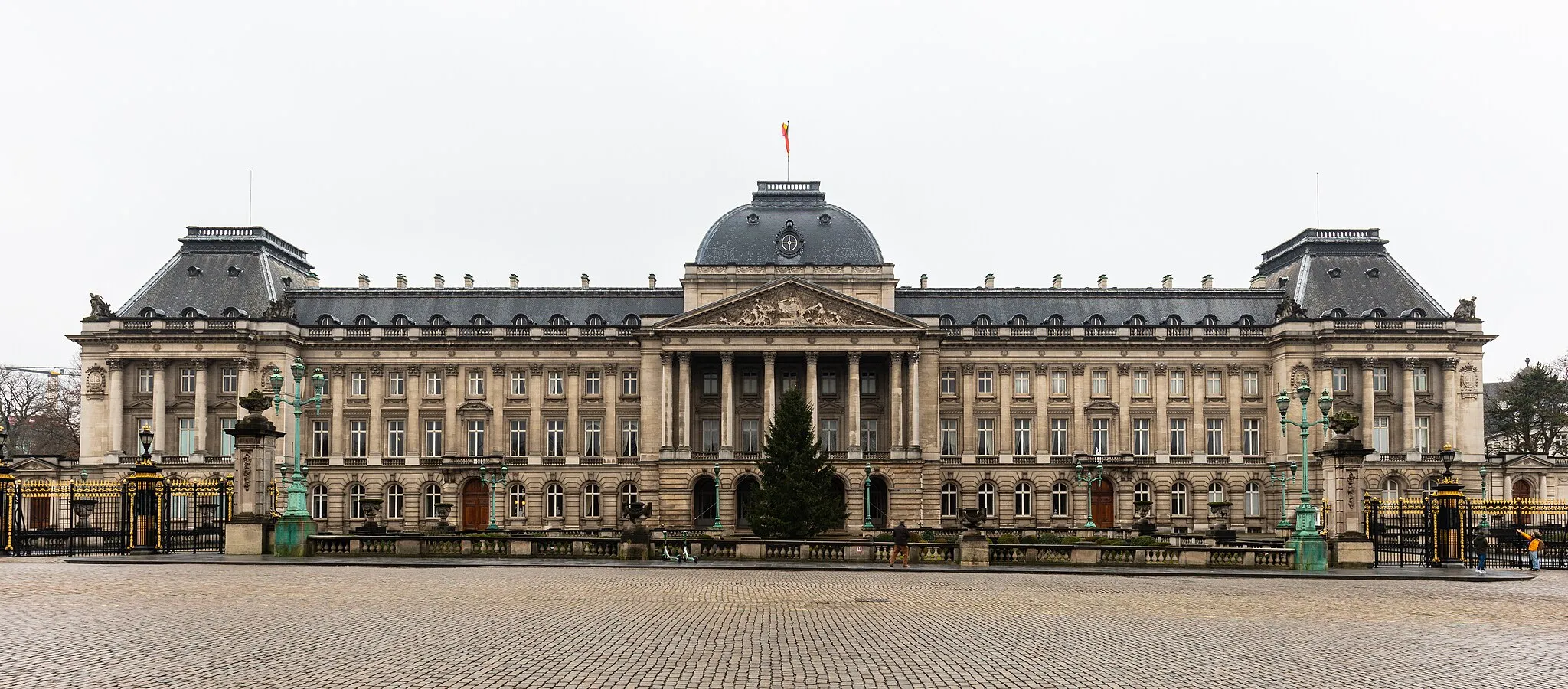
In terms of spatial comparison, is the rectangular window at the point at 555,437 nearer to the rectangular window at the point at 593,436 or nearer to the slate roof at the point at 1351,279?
the rectangular window at the point at 593,436

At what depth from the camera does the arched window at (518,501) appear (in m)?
87.1

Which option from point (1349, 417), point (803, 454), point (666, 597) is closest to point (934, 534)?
point (803, 454)

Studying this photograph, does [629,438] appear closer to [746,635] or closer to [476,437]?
[476,437]

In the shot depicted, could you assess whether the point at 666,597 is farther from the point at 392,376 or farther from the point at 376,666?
the point at 392,376

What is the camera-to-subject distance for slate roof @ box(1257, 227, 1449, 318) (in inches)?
3442

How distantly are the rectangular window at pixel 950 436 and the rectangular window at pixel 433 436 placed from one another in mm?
31036

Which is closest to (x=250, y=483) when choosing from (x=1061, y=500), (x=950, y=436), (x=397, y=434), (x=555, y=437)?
(x=555, y=437)

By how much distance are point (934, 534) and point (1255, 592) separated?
32.6 m

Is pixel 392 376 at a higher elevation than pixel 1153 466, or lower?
higher

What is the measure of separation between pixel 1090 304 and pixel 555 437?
34874mm

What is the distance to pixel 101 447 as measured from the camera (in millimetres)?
83812

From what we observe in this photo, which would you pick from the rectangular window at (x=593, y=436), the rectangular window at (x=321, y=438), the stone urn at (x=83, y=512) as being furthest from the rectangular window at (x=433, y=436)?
the stone urn at (x=83, y=512)

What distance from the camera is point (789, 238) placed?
86.3 meters

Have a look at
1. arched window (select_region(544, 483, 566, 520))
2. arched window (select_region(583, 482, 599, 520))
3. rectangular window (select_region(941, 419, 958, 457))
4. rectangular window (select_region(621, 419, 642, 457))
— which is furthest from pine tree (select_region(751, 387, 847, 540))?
arched window (select_region(544, 483, 566, 520))
